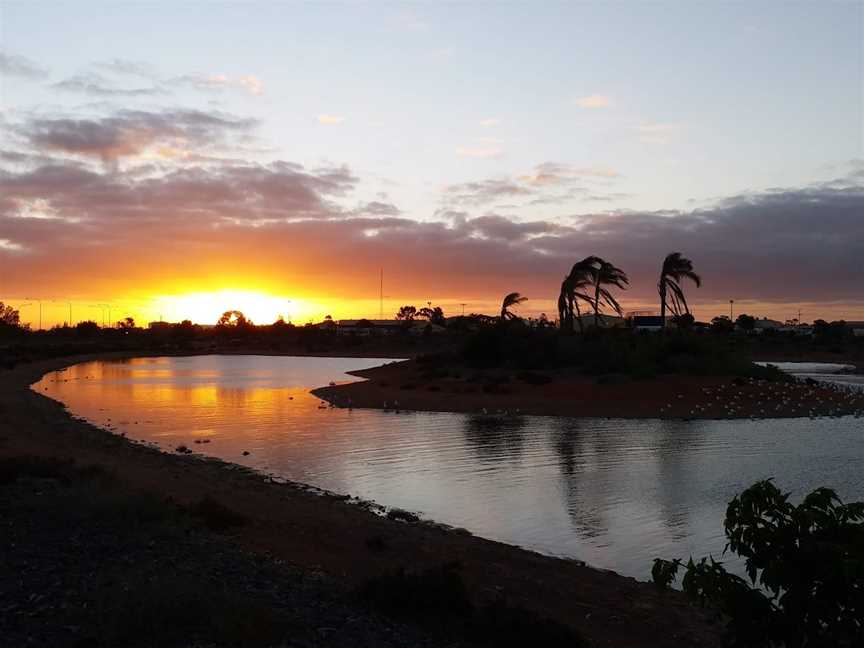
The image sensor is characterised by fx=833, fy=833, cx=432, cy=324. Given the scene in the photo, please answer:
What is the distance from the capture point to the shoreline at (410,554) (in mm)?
9742

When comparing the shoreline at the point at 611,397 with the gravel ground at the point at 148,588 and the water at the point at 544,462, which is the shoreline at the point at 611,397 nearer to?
the water at the point at 544,462

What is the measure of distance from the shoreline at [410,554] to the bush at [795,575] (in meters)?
3.56

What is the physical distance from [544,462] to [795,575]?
1640 cm

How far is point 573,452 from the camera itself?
23.7 meters

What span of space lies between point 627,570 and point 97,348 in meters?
134

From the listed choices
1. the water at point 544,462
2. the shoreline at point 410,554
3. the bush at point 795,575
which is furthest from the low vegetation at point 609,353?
the bush at point 795,575

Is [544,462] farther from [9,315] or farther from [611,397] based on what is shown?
[9,315]

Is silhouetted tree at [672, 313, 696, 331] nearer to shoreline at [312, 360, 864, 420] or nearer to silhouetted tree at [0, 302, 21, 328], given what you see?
shoreline at [312, 360, 864, 420]

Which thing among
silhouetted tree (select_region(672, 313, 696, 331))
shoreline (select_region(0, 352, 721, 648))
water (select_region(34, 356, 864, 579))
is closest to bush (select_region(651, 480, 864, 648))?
shoreline (select_region(0, 352, 721, 648))

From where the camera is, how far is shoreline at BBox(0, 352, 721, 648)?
9.74 m

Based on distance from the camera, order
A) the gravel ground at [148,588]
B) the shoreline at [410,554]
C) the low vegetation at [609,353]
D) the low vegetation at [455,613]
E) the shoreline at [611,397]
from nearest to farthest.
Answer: the gravel ground at [148,588]
the low vegetation at [455,613]
the shoreline at [410,554]
the shoreline at [611,397]
the low vegetation at [609,353]

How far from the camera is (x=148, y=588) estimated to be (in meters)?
8.37

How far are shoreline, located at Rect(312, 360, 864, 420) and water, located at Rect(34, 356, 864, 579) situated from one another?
2.17 meters

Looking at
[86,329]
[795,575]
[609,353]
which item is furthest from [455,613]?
[86,329]
